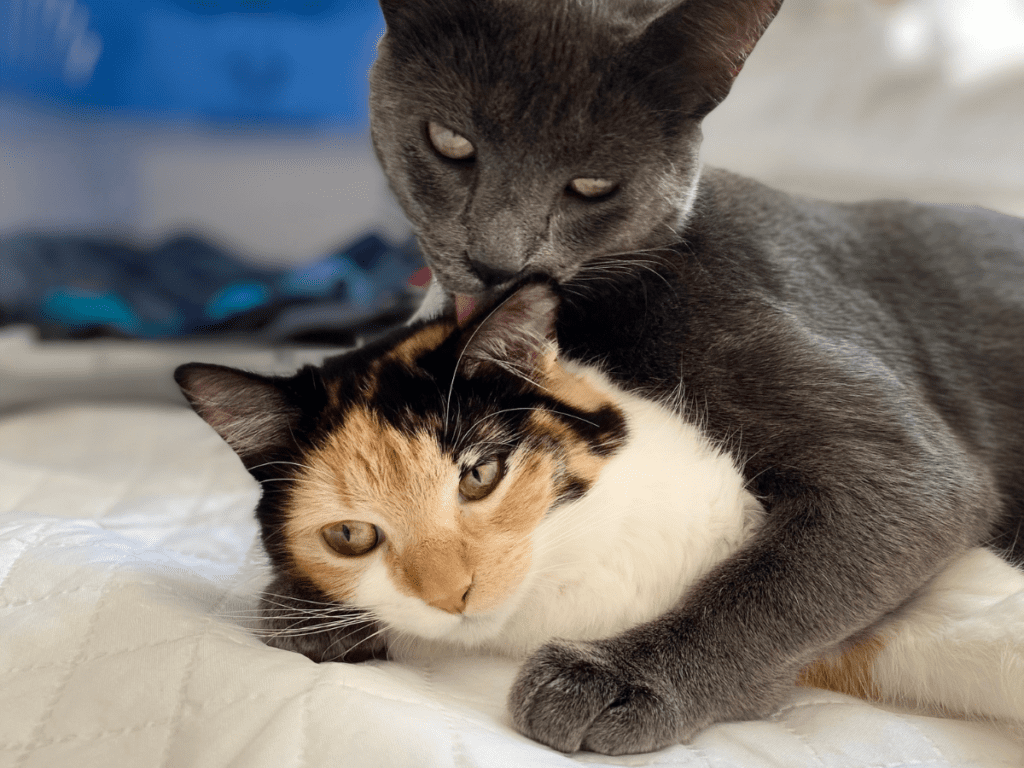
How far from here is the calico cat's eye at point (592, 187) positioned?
1.07m

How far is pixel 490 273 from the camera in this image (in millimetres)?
1071

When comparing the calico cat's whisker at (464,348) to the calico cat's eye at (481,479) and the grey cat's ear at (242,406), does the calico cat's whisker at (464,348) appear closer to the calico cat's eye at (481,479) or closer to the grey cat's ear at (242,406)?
the calico cat's eye at (481,479)

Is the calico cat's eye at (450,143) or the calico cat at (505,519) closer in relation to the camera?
the calico cat at (505,519)

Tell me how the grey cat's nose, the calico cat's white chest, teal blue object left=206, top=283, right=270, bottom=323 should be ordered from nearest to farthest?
the calico cat's white chest → the grey cat's nose → teal blue object left=206, top=283, right=270, bottom=323

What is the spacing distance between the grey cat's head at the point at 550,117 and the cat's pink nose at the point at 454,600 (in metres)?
0.40

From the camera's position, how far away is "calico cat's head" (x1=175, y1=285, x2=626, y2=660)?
877mm

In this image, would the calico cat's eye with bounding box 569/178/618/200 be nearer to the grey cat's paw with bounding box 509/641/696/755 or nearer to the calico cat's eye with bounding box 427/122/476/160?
the calico cat's eye with bounding box 427/122/476/160

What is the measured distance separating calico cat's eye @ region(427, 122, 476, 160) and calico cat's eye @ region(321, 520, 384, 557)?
0.49 metres

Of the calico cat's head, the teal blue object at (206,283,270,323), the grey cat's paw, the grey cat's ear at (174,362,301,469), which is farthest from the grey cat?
the teal blue object at (206,283,270,323)

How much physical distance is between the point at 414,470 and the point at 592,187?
0.44 meters

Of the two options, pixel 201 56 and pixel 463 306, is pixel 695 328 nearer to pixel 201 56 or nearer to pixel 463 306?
pixel 463 306

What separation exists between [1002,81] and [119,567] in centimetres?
191

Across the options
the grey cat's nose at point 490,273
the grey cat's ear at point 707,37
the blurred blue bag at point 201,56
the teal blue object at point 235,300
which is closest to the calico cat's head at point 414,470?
the grey cat's nose at point 490,273

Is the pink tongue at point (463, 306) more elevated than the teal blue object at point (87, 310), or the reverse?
the pink tongue at point (463, 306)
